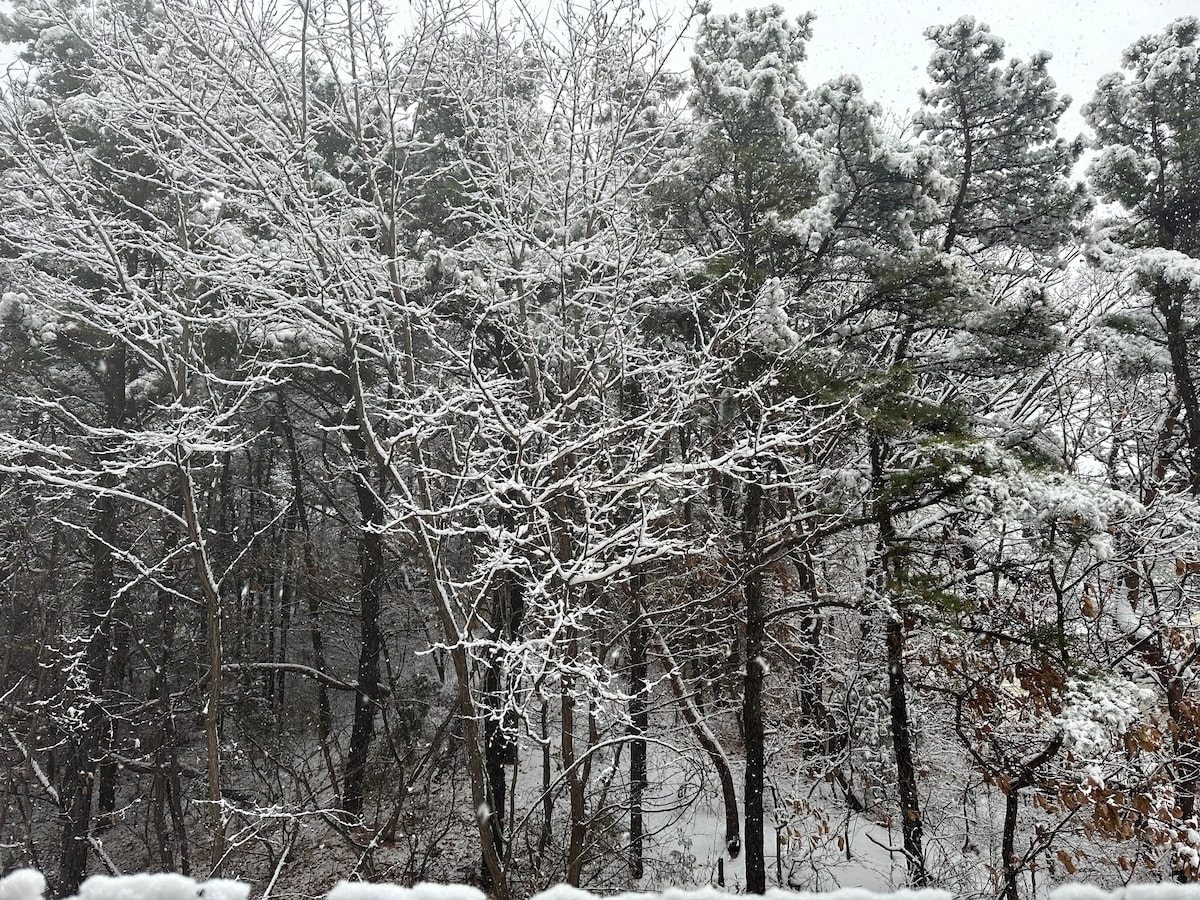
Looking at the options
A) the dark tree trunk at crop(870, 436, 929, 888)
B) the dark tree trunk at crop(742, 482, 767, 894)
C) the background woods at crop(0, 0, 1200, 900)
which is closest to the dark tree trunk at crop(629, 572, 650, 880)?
the background woods at crop(0, 0, 1200, 900)

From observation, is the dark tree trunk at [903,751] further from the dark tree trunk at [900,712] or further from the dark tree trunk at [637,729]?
the dark tree trunk at [637,729]

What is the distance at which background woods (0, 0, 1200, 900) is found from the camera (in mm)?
5152

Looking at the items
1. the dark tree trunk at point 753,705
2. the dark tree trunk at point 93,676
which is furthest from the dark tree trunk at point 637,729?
the dark tree trunk at point 93,676

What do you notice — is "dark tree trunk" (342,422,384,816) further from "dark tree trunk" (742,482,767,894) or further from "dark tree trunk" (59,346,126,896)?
Answer: "dark tree trunk" (742,482,767,894)

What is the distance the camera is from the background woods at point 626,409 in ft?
16.9

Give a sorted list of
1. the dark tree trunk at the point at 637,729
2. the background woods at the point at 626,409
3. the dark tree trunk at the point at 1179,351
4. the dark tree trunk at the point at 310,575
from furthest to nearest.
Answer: the dark tree trunk at the point at 310,575 < the dark tree trunk at the point at 1179,351 < the dark tree trunk at the point at 637,729 < the background woods at the point at 626,409

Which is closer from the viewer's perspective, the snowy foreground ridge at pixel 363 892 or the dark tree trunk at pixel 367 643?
the snowy foreground ridge at pixel 363 892

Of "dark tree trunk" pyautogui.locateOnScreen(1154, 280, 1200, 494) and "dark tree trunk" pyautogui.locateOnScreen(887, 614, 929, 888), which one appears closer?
"dark tree trunk" pyautogui.locateOnScreen(887, 614, 929, 888)

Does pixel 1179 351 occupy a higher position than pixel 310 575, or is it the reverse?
pixel 1179 351

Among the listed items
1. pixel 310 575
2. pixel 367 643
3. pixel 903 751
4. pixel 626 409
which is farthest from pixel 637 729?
pixel 310 575

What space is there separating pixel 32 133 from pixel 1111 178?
13287 millimetres

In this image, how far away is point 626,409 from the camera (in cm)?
845

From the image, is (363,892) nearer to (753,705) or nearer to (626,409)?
(626,409)

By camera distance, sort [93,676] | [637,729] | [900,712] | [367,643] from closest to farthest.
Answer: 1. [637,729]
2. [900,712]
3. [93,676]
4. [367,643]
